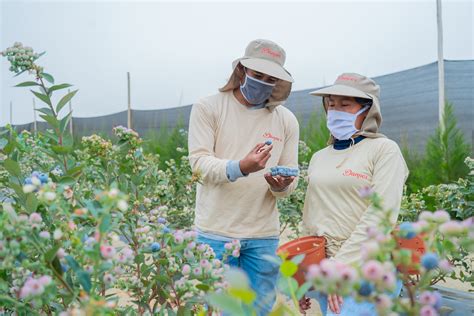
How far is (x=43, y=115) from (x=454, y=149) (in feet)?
18.7

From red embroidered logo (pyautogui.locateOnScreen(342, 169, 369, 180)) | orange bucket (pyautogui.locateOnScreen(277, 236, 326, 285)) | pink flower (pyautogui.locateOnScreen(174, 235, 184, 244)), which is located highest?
red embroidered logo (pyautogui.locateOnScreen(342, 169, 369, 180))

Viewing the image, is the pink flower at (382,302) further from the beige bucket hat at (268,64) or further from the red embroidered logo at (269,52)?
Result: the red embroidered logo at (269,52)

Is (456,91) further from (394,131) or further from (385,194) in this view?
(385,194)

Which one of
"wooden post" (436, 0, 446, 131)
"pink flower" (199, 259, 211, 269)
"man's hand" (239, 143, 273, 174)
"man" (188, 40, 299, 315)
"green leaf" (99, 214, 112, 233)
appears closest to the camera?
"green leaf" (99, 214, 112, 233)

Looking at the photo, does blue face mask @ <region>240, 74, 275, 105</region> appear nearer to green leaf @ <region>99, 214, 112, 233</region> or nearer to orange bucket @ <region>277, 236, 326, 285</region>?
orange bucket @ <region>277, 236, 326, 285</region>

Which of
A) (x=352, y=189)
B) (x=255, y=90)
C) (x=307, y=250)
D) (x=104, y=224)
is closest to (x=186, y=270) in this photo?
(x=104, y=224)

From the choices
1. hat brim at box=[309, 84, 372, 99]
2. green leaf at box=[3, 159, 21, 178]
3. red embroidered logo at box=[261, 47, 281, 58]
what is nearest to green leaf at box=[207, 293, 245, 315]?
green leaf at box=[3, 159, 21, 178]

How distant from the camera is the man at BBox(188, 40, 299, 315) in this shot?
212cm

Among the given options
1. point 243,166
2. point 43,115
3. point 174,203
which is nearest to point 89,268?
point 43,115

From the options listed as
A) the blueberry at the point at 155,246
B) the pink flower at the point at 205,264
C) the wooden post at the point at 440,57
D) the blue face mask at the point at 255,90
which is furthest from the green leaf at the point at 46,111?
the wooden post at the point at 440,57

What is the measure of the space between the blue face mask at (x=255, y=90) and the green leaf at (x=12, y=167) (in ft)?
3.43

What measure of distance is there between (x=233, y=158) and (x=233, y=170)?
0.65 ft

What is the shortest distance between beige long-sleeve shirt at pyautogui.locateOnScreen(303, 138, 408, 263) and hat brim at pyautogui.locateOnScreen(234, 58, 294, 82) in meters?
0.38

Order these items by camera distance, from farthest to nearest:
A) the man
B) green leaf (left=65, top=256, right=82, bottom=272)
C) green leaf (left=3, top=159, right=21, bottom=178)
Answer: the man → green leaf (left=3, top=159, right=21, bottom=178) → green leaf (left=65, top=256, right=82, bottom=272)
